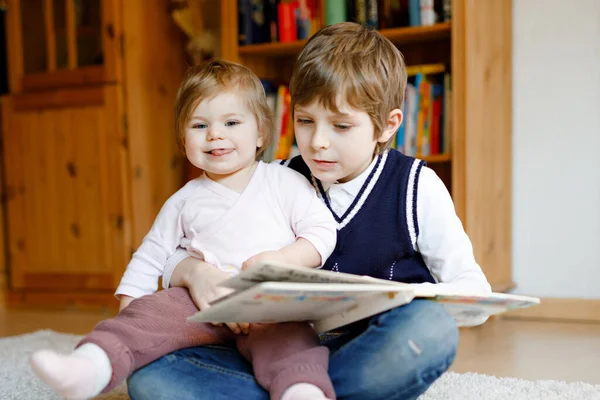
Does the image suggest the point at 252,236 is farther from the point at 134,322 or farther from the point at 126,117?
the point at 126,117

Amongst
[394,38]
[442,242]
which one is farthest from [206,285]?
[394,38]

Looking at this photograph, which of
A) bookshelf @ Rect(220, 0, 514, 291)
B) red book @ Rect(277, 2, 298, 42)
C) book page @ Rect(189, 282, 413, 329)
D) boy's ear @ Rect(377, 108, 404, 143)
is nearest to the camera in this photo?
book page @ Rect(189, 282, 413, 329)

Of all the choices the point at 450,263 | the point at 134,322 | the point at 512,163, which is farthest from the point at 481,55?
the point at 134,322

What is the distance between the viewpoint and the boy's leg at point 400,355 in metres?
0.85

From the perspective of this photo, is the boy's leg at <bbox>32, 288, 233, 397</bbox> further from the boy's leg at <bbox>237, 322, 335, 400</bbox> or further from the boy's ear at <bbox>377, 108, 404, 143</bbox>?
the boy's ear at <bbox>377, 108, 404, 143</bbox>

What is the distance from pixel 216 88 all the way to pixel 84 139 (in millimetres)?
1520

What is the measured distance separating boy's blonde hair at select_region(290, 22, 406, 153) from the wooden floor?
2.23ft

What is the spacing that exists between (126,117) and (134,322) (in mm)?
1574

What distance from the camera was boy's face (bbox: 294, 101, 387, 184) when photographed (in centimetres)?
97

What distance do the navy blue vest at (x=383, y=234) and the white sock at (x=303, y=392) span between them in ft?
0.92

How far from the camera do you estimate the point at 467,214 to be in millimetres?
1796

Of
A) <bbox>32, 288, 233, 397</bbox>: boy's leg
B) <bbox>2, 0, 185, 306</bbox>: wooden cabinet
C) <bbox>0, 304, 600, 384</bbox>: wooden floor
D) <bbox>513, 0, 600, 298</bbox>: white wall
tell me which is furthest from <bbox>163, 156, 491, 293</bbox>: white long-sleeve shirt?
<bbox>2, 0, 185, 306</bbox>: wooden cabinet

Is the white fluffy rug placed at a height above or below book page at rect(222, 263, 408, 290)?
below

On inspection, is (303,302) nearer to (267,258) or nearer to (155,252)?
(267,258)
